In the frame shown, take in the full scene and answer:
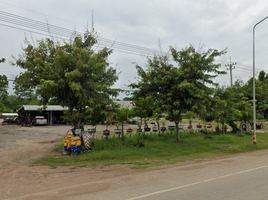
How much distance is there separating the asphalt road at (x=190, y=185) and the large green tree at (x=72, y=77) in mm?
5507

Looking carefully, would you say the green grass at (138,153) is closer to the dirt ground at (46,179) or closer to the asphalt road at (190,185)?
the dirt ground at (46,179)

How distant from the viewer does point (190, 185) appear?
626 cm

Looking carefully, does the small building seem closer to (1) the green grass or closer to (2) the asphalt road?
(1) the green grass

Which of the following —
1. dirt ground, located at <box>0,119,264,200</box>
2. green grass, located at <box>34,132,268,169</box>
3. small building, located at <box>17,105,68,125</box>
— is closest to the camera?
dirt ground, located at <box>0,119,264,200</box>

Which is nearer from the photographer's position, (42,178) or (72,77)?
(42,178)

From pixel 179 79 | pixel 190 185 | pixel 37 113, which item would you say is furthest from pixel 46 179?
pixel 37 113

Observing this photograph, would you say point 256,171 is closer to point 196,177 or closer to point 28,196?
point 196,177

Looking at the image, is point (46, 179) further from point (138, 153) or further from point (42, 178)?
point (138, 153)

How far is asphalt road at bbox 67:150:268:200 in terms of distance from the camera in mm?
5355

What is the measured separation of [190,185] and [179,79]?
9353mm

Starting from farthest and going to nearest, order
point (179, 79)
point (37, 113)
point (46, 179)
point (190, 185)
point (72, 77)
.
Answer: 1. point (37, 113)
2. point (179, 79)
3. point (72, 77)
4. point (46, 179)
5. point (190, 185)

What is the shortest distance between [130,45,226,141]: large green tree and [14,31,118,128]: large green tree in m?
3.08

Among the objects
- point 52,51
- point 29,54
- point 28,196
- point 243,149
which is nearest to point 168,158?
point 243,149

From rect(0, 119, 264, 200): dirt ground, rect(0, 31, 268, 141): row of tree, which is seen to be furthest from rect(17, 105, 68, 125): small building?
rect(0, 119, 264, 200): dirt ground
